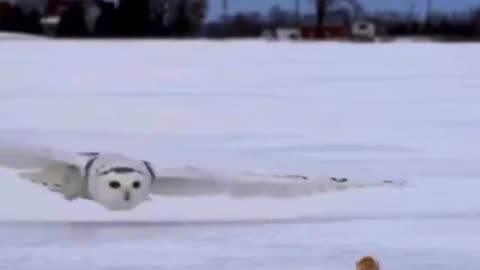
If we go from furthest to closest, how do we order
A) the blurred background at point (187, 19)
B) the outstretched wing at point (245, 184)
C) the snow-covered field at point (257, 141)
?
the blurred background at point (187, 19)
the outstretched wing at point (245, 184)
the snow-covered field at point (257, 141)

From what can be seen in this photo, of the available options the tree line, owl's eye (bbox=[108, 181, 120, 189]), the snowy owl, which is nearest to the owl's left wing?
the snowy owl

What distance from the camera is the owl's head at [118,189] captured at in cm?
258

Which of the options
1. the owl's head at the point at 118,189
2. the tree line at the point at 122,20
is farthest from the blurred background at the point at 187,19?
the owl's head at the point at 118,189

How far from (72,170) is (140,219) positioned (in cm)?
41

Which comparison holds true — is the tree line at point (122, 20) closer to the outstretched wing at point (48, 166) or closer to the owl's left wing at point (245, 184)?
→ the outstretched wing at point (48, 166)

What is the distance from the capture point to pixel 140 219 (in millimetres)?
2543

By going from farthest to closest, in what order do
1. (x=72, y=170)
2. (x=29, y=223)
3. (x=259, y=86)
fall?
(x=259, y=86), (x=72, y=170), (x=29, y=223)

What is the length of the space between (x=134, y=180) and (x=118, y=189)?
0.11m

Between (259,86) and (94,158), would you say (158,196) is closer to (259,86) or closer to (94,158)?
(94,158)

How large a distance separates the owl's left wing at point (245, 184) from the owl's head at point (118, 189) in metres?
0.07

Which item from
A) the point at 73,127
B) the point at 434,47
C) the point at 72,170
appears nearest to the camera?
the point at 72,170

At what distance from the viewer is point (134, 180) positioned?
2.67 meters

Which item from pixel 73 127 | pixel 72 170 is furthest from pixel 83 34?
pixel 72 170

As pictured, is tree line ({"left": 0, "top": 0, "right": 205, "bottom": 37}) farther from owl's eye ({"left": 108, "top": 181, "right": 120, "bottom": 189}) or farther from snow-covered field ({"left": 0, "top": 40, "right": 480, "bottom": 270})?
owl's eye ({"left": 108, "top": 181, "right": 120, "bottom": 189})
